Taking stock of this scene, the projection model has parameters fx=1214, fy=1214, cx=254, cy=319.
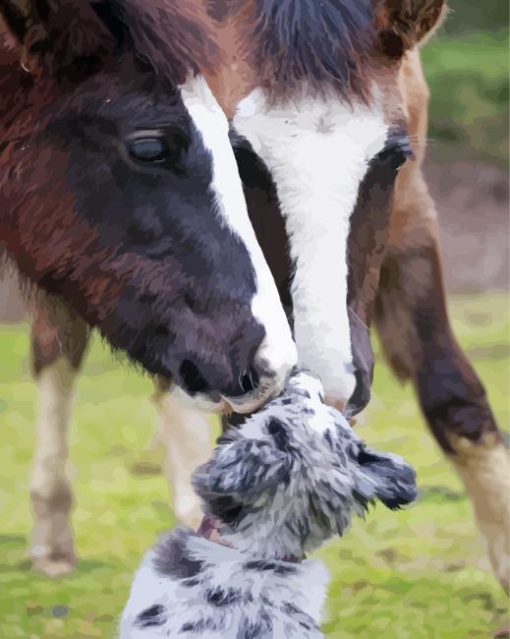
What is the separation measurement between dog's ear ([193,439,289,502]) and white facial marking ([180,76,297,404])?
0.11 m

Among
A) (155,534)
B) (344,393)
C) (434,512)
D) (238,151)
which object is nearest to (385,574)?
(434,512)

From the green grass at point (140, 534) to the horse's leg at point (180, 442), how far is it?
0.11ft

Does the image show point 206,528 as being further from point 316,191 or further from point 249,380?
point 316,191

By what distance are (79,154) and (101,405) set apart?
0.49 metres

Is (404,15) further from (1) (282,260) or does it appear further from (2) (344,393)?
(2) (344,393)

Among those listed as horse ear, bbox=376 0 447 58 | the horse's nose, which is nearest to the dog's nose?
the horse's nose

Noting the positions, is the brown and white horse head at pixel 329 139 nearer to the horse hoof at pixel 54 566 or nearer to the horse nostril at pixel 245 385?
the horse nostril at pixel 245 385

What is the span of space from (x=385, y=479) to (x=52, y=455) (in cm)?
63

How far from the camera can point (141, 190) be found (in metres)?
1.18

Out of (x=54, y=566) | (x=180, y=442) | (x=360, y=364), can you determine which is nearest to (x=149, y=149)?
(x=360, y=364)

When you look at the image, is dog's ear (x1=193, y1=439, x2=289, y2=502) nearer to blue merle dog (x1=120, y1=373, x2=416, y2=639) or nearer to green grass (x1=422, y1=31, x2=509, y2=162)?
blue merle dog (x1=120, y1=373, x2=416, y2=639)

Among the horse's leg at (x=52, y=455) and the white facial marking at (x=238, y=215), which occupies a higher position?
the white facial marking at (x=238, y=215)

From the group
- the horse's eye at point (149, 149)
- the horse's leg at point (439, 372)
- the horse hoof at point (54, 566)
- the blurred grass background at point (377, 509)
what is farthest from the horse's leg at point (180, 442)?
the horse's eye at point (149, 149)

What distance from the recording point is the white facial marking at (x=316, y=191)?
1.23 metres
